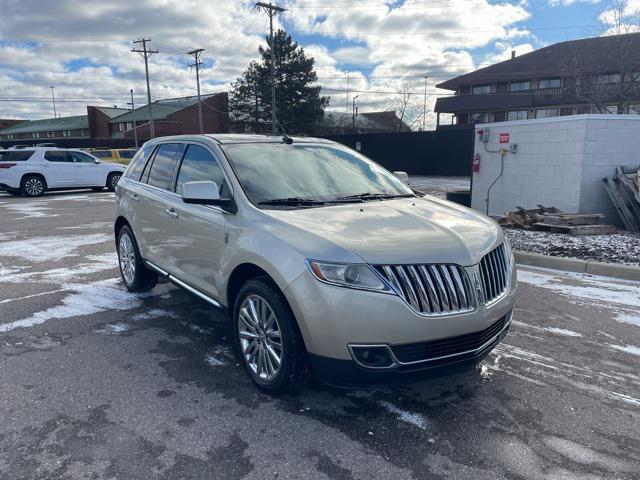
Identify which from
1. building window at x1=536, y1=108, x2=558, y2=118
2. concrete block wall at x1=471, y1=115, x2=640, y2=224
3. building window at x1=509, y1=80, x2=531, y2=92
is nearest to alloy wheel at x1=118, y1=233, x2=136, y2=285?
concrete block wall at x1=471, y1=115, x2=640, y2=224

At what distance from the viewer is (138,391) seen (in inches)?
138

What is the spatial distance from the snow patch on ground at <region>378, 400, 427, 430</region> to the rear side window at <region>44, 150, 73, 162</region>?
18.7 metres

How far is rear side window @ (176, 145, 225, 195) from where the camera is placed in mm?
4117

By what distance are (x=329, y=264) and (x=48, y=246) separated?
748 centimetres

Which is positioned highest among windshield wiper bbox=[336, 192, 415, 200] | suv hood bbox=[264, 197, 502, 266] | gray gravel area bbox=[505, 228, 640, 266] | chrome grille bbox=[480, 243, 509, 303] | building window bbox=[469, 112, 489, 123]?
building window bbox=[469, 112, 489, 123]

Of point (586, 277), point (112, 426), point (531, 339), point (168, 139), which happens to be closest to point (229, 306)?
point (112, 426)

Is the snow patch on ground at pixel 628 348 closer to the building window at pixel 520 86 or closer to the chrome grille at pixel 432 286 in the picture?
the chrome grille at pixel 432 286

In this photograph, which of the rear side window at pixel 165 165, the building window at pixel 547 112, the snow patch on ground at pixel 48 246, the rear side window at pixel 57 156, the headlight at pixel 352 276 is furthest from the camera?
the building window at pixel 547 112

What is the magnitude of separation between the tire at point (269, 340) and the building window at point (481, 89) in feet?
156

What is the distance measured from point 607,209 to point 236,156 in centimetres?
818

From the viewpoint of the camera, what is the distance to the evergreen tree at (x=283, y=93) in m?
47.2

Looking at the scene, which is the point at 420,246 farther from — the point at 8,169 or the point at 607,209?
the point at 8,169

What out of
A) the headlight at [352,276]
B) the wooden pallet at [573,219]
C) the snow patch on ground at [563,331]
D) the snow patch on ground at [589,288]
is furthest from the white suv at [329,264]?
the wooden pallet at [573,219]

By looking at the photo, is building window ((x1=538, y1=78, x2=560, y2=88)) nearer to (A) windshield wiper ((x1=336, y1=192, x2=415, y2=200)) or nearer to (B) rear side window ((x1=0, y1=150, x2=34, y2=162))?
(B) rear side window ((x1=0, y1=150, x2=34, y2=162))
